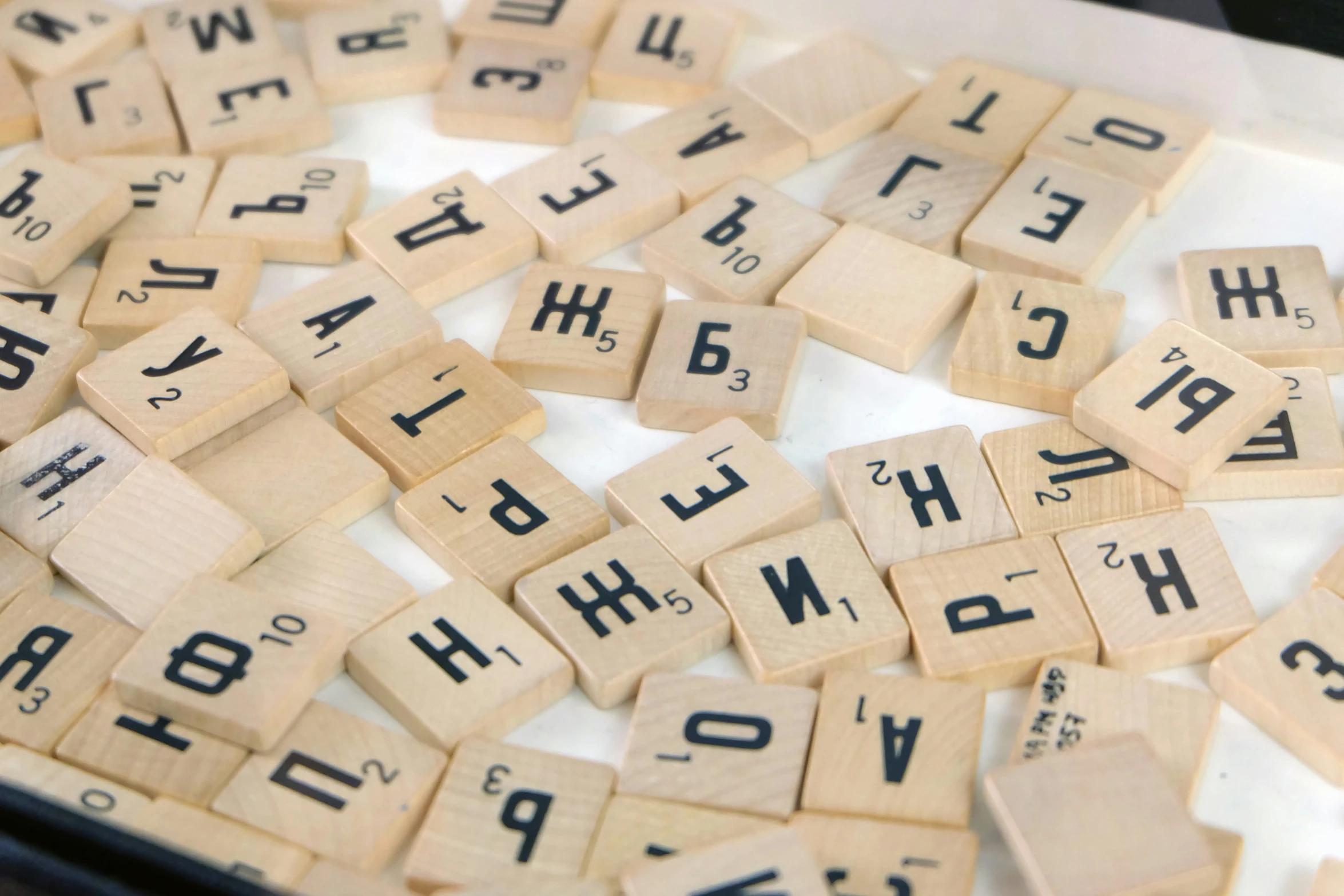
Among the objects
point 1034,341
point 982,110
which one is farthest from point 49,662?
point 982,110

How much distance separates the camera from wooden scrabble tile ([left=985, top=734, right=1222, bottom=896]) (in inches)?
44.6

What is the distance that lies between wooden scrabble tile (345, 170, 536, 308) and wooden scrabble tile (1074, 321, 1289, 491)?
0.77 m

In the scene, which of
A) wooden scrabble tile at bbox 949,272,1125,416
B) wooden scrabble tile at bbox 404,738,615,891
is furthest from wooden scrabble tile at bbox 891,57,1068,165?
wooden scrabble tile at bbox 404,738,615,891

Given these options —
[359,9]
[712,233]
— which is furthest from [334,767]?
[359,9]

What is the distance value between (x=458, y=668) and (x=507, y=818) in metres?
0.18

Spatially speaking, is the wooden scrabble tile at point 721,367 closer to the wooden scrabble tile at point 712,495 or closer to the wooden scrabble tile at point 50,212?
the wooden scrabble tile at point 712,495

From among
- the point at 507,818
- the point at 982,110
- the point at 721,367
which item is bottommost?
the point at 507,818

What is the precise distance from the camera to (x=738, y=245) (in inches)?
69.3

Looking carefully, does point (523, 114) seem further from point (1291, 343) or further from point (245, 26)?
point (1291, 343)

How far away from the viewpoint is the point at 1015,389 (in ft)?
5.25

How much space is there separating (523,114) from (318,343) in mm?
507

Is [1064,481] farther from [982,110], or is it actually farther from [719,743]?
[982,110]

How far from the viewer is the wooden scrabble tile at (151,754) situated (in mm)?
1252

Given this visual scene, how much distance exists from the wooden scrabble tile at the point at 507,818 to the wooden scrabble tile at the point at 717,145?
0.88 meters
